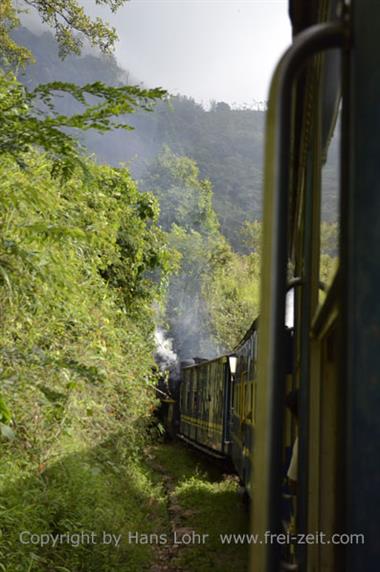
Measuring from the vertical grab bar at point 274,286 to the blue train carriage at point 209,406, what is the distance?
11430 mm

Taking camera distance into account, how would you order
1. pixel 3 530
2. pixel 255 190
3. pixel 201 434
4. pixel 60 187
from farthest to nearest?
pixel 255 190 < pixel 201 434 < pixel 60 187 < pixel 3 530

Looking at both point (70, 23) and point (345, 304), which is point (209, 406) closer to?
point (70, 23)

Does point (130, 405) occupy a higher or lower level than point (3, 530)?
higher

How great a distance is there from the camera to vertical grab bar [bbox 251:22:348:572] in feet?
3.00

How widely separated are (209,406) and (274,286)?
13.8m

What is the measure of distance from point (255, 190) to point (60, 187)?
338 feet

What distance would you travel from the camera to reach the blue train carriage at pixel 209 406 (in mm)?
12516

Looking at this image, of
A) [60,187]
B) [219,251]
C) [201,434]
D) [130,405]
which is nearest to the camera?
[60,187]

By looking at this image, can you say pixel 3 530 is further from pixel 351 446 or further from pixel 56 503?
pixel 351 446

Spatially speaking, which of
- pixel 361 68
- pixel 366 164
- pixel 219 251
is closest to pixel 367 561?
pixel 366 164

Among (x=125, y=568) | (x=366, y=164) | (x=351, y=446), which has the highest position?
(x=366, y=164)

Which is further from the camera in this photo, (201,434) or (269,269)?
(201,434)

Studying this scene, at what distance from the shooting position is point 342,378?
94cm

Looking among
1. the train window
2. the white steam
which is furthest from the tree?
the white steam
